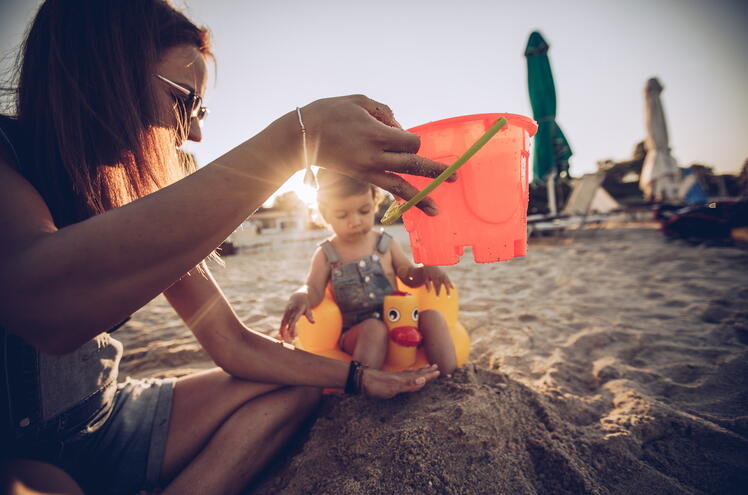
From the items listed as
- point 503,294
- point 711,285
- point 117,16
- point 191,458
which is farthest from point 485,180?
point 711,285

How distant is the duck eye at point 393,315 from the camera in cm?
170

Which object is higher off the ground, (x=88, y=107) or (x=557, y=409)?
(x=88, y=107)

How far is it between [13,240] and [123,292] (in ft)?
0.65

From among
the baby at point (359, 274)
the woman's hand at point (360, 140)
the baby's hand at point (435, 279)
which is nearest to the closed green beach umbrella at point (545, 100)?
the baby at point (359, 274)

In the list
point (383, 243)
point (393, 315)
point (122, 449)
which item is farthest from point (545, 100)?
point (122, 449)

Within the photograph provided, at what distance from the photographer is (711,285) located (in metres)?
2.85

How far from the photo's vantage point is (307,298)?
5.72 feet

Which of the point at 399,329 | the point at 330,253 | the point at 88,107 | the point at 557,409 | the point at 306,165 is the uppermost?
the point at 88,107

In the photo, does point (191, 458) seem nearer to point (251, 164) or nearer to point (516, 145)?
point (251, 164)

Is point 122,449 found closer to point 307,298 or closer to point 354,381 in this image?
point 354,381

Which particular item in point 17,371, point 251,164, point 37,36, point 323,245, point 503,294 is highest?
point 37,36

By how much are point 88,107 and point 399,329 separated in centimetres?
140

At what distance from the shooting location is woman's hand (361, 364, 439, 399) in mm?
1299

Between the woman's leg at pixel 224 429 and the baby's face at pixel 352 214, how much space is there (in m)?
1.00
